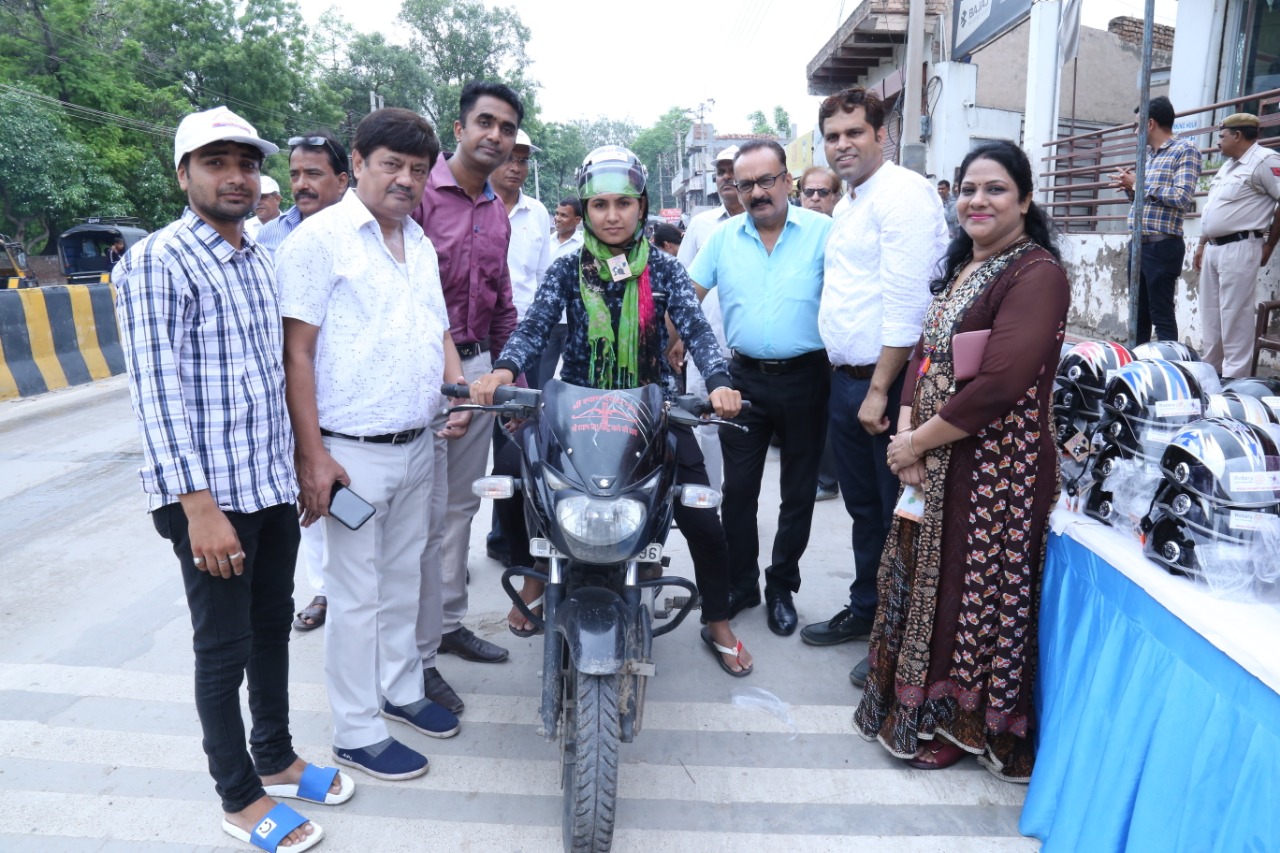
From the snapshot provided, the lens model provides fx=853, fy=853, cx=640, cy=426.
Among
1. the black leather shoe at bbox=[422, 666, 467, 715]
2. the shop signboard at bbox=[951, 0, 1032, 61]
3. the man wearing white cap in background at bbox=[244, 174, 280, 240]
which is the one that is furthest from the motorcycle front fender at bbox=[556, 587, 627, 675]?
the shop signboard at bbox=[951, 0, 1032, 61]

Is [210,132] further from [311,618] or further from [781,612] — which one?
[781,612]

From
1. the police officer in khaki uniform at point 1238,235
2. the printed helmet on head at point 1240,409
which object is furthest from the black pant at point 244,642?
the police officer in khaki uniform at point 1238,235

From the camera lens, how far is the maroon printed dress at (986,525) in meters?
2.41

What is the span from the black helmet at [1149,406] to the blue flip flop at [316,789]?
2.53 meters

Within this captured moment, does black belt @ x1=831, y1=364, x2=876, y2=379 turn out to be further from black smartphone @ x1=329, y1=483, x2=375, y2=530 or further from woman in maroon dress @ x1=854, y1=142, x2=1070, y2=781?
black smartphone @ x1=329, y1=483, x2=375, y2=530

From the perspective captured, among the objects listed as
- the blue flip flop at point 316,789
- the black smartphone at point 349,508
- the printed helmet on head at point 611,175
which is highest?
the printed helmet on head at point 611,175

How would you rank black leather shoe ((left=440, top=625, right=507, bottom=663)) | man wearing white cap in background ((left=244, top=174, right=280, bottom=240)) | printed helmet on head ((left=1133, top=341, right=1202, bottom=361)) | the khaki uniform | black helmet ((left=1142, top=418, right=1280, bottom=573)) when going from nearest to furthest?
black helmet ((left=1142, top=418, right=1280, bottom=573)), printed helmet on head ((left=1133, top=341, right=1202, bottom=361)), black leather shoe ((left=440, top=625, right=507, bottom=663)), man wearing white cap in background ((left=244, top=174, right=280, bottom=240)), the khaki uniform

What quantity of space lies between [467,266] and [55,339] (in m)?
8.24

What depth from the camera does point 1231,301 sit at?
18.8 feet

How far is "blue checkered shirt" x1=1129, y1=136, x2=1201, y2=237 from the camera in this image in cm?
589

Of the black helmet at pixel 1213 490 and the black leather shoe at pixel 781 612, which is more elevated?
the black helmet at pixel 1213 490

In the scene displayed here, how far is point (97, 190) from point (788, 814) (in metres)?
27.2

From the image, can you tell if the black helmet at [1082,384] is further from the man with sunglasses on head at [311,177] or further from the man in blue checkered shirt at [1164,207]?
the man in blue checkered shirt at [1164,207]

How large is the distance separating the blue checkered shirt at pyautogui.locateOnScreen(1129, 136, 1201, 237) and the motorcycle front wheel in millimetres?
5466
